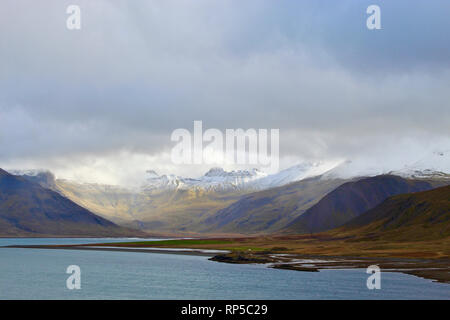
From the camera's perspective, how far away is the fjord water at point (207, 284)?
287 feet

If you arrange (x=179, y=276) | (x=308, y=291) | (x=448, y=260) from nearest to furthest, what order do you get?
1. (x=308, y=291)
2. (x=179, y=276)
3. (x=448, y=260)

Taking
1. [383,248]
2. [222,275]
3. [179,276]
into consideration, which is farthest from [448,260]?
[179,276]

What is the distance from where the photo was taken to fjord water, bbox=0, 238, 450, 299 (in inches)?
3447

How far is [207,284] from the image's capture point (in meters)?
103

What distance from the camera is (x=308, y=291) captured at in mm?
92000
